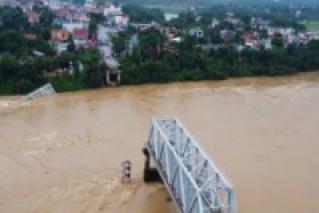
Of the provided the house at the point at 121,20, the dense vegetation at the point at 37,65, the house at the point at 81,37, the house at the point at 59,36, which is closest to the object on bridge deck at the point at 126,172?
the dense vegetation at the point at 37,65

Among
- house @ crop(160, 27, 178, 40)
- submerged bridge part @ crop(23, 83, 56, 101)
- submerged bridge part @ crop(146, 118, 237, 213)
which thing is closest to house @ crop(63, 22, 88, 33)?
house @ crop(160, 27, 178, 40)

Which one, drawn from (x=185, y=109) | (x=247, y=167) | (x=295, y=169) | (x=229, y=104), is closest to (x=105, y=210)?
(x=247, y=167)

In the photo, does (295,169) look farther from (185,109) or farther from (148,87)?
(148,87)

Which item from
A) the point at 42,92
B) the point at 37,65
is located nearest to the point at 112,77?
the point at 37,65

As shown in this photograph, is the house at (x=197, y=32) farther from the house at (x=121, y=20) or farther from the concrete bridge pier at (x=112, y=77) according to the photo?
the concrete bridge pier at (x=112, y=77)

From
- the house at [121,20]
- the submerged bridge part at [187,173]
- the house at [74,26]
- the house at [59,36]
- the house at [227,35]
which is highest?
the submerged bridge part at [187,173]

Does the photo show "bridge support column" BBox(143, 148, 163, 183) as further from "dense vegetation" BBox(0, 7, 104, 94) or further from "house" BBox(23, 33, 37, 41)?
"house" BBox(23, 33, 37, 41)
